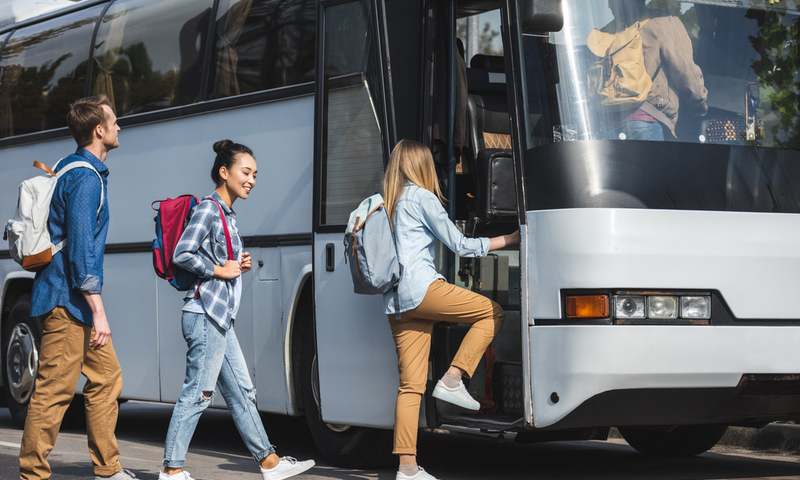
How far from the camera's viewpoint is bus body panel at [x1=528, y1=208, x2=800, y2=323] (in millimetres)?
5012

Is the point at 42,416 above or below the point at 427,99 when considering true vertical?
below

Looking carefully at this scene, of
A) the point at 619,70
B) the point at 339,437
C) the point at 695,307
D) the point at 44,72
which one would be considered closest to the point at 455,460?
the point at 339,437

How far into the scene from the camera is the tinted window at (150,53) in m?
8.14

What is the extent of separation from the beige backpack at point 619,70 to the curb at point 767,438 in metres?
3.99

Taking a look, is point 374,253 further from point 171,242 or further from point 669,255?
point 669,255

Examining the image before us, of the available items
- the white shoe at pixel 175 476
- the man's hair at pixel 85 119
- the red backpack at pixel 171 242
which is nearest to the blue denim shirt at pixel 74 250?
the man's hair at pixel 85 119

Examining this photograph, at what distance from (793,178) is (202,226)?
3.11m

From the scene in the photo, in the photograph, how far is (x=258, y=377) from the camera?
7.44 meters

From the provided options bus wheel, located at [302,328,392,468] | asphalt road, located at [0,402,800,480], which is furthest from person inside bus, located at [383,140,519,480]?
bus wheel, located at [302,328,392,468]

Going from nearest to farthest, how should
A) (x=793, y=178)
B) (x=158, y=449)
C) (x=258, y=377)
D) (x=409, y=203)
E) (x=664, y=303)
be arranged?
(x=664, y=303) → (x=793, y=178) → (x=409, y=203) → (x=258, y=377) → (x=158, y=449)

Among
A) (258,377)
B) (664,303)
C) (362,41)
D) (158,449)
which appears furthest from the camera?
(158,449)

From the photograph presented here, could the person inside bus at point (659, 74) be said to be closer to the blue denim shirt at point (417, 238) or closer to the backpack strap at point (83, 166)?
the blue denim shirt at point (417, 238)

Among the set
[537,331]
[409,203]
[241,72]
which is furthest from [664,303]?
[241,72]

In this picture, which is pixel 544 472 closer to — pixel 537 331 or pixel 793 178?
pixel 537 331
